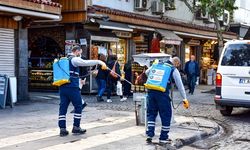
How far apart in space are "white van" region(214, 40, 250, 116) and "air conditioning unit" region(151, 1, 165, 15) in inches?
455

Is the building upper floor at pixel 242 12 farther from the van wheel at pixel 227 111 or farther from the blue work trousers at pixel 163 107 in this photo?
the blue work trousers at pixel 163 107

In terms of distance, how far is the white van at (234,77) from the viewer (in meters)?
11.0

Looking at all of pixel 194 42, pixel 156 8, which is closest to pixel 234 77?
pixel 156 8

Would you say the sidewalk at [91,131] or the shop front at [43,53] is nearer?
the sidewalk at [91,131]

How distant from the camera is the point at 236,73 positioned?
434 inches

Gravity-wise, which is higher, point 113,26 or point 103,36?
point 113,26

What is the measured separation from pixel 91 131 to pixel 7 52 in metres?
6.78

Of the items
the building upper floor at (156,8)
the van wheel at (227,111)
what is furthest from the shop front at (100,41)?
the van wheel at (227,111)

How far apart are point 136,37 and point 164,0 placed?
8.28ft

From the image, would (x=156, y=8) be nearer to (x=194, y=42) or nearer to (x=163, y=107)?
(x=194, y=42)

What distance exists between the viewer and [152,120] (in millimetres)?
7852

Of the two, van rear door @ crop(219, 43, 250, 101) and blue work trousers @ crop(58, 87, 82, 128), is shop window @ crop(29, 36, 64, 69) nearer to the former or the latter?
van rear door @ crop(219, 43, 250, 101)

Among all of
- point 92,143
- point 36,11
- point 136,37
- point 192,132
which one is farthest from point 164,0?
point 92,143

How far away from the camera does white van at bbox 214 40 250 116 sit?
432 inches
